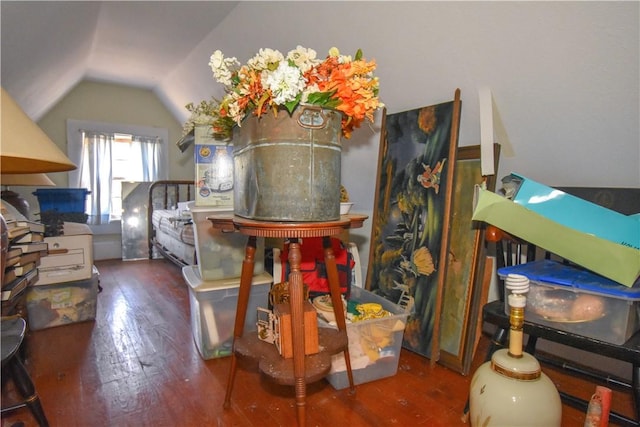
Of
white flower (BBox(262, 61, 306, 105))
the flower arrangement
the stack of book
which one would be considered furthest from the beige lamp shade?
white flower (BBox(262, 61, 306, 105))

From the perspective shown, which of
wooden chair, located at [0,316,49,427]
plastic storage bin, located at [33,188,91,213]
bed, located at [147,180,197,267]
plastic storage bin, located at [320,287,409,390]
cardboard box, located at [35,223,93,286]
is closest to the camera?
wooden chair, located at [0,316,49,427]

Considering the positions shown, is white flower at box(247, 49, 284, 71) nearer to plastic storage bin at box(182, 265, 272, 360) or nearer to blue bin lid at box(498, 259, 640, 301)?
blue bin lid at box(498, 259, 640, 301)

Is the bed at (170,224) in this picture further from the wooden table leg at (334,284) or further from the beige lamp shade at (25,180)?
the wooden table leg at (334,284)

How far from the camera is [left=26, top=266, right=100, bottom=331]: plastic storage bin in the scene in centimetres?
214

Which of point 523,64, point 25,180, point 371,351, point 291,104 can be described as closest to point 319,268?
point 371,351

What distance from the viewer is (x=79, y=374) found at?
5.38 feet

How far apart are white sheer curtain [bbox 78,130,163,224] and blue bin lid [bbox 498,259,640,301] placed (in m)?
4.45

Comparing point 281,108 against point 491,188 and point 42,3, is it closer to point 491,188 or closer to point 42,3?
point 491,188

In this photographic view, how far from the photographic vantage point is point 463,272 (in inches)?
66.0

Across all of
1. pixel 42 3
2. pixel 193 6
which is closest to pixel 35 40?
pixel 42 3

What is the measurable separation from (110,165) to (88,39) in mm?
1937

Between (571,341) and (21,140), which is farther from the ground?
(21,140)

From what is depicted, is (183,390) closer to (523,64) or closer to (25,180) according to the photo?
(25,180)

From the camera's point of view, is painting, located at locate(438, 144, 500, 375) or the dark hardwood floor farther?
painting, located at locate(438, 144, 500, 375)
